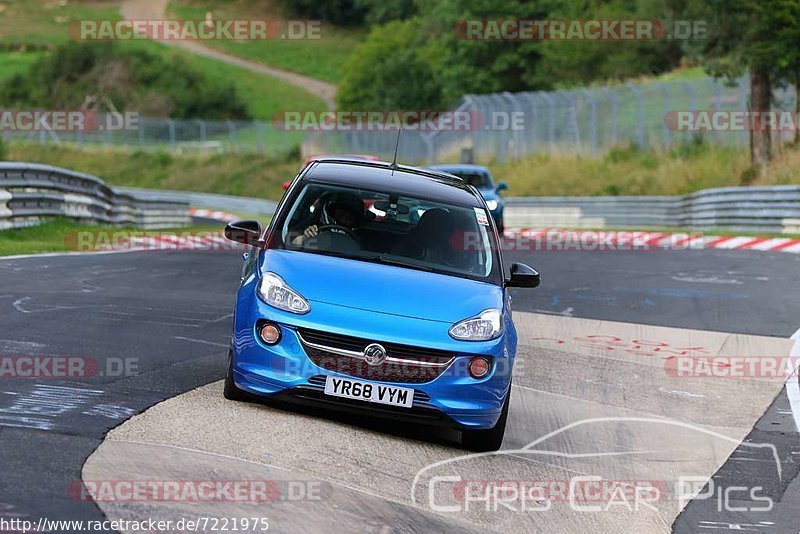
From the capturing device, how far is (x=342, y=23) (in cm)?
13375

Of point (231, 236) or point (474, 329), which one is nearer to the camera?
point (474, 329)

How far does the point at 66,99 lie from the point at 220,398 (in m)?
85.3

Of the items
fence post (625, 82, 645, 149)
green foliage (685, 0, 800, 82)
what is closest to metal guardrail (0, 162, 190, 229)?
green foliage (685, 0, 800, 82)

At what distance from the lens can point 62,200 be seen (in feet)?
74.4

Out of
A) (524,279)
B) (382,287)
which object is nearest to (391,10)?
(524,279)

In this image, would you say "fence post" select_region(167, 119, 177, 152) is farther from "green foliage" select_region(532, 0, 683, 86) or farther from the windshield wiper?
the windshield wiper

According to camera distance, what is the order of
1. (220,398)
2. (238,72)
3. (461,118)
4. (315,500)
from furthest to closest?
(238,72) < (461,118) < (220,398) < (315,500)

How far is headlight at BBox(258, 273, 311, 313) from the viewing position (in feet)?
24.4

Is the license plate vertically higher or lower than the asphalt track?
higher

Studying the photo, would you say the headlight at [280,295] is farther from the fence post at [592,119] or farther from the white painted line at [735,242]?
the fence post at [592,119]

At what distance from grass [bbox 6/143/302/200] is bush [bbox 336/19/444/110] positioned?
16.8 meters

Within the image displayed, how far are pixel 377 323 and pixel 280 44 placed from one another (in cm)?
11744

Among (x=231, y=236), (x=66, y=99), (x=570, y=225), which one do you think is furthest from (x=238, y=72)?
(x=231, y=236)

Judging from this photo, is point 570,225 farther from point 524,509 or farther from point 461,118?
point 524,509
